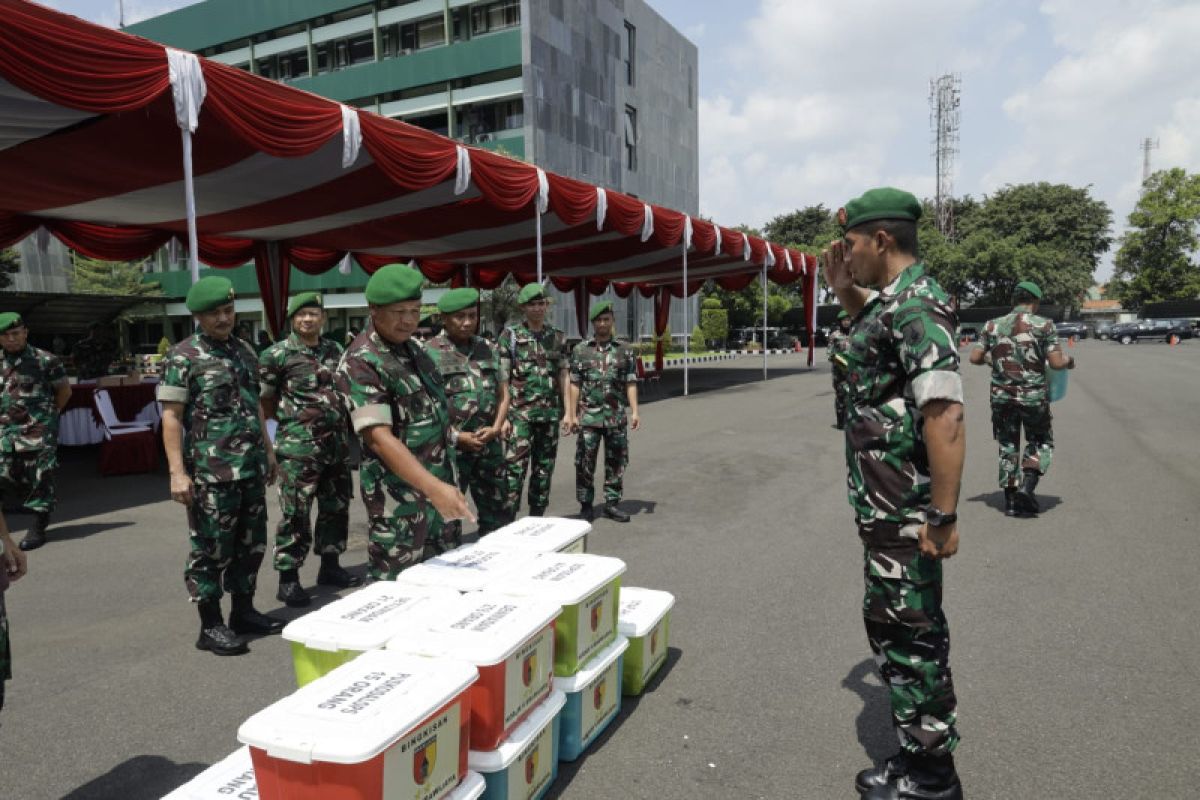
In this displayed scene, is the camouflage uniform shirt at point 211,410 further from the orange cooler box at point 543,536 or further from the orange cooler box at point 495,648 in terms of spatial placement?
the orange cooler box at point 495,648

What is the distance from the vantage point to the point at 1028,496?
5930 millimetres

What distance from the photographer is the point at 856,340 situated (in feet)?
7.47

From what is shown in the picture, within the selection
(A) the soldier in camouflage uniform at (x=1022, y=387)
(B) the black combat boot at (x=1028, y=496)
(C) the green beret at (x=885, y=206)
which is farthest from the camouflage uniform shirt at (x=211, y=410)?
(B) the black combat boot at (x=1028, y=496)

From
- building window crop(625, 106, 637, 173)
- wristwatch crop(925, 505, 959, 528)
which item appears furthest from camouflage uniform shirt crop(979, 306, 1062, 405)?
building window crop(625, 106, 637, 173)

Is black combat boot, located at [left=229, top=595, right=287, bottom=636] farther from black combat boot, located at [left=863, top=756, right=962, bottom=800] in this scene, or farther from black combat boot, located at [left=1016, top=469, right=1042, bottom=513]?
black combat boot, located at [left=1016, top=469, right=1042, bottom=513]

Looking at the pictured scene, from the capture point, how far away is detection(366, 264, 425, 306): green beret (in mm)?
2861

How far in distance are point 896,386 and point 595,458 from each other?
381 cm

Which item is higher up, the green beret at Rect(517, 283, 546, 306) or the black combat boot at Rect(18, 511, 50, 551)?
the green beret at Rect(517, 283, 546, 306)

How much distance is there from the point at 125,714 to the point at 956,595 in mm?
4208

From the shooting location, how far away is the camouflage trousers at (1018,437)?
5.87 meters

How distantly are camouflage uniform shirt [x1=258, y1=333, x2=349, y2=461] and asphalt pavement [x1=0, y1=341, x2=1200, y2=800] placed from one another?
93 cm

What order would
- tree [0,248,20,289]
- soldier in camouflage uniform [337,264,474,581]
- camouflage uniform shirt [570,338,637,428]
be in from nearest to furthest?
soldier in camouflage uniform [337,264,474,581] < camouflage uniform shirt [570,338,637,428] < tree [0,248,20,289]

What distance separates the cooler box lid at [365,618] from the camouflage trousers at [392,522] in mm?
512

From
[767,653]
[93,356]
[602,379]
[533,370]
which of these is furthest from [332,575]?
[93,356]
